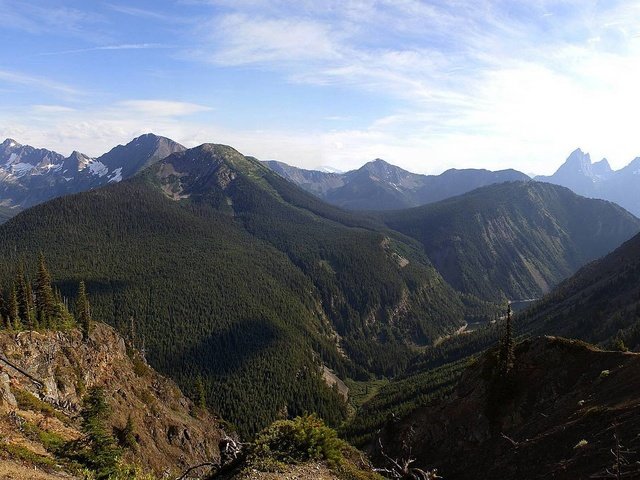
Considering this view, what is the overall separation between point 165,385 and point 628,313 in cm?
15486

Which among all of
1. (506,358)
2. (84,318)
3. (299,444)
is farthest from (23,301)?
(506,358)

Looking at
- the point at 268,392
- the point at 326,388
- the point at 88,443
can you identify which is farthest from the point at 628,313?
the point at 88,443

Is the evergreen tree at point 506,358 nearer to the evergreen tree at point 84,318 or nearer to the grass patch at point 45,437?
the grass patch at point 45,437

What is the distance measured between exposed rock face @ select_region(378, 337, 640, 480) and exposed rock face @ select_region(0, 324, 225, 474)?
4307 cm

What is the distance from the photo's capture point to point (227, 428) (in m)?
128

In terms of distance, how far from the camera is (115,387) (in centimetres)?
8256

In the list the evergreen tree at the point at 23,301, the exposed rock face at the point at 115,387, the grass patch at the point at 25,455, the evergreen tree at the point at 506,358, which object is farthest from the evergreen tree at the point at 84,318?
the evergreen tree at the point at 506,358

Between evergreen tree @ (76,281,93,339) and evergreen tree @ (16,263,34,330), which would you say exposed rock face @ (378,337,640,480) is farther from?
evergreen tree @ (16,263,34,330)

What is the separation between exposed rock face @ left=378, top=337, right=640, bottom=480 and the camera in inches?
1209

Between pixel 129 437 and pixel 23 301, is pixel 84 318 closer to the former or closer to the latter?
pixel 23 301

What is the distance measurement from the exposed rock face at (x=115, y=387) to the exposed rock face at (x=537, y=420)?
43066 millimetres

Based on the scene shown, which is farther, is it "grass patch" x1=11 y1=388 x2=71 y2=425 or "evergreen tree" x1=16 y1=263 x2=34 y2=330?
"evergreen tree" x1=16 y1=263 x2=34 y2=330

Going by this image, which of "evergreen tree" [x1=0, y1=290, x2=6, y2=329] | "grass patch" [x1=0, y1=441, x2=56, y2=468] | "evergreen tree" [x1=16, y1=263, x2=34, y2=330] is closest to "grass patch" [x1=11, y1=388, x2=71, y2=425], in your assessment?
"grass patch" [x1=0, y1=441, x2=56, y2=468]

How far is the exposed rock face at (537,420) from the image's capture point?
3072 centimetres
